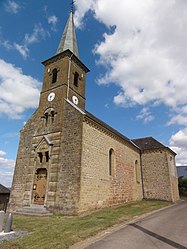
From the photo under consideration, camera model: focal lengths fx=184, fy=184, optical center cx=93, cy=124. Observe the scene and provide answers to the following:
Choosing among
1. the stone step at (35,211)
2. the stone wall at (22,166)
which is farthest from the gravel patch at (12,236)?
the stone wall at (22,166)

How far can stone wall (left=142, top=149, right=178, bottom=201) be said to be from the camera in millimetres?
20656

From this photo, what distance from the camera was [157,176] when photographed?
21734 mm

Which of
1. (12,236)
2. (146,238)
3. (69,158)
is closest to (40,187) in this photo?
(69,158)

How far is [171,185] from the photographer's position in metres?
20.7

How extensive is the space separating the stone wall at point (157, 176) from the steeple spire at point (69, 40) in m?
15.0

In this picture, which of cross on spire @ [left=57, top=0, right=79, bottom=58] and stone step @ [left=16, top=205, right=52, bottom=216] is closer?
stone step @ [left=16, top=205, right=52, bottom=216]

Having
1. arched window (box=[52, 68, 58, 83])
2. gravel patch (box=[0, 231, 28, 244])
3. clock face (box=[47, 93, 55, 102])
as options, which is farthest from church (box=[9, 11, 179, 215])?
gravel patch (box=[0, 231, 28, 244])

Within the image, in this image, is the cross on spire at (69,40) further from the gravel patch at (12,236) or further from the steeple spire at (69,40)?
the gravel patch at (12,236)

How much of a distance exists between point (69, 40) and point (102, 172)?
14708 mm

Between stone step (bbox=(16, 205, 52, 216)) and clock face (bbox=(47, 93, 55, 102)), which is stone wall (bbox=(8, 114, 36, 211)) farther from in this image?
clock face (bbox=(47, 93, 55, 102))

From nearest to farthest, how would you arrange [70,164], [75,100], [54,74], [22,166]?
[70,164]
[22,166]
[75,100]
[54,74]

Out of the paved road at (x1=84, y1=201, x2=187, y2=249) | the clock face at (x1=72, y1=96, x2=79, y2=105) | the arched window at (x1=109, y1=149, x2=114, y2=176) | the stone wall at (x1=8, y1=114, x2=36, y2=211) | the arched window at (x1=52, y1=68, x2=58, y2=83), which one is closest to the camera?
the paved road at (x1=84, y1=201, x2=187, y2=249)

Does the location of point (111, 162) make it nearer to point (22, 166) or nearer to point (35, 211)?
point (35, 211)

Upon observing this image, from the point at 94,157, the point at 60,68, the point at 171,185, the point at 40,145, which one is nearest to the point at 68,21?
the point at 60,68
